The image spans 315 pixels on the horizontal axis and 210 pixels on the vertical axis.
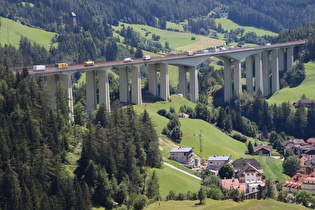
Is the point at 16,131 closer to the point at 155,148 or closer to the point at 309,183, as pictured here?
the point at 155,148

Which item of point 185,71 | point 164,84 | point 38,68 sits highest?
point 38,68

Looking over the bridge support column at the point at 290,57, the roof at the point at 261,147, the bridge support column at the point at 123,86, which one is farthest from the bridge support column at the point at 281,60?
the bridge support column at the point at 123,86

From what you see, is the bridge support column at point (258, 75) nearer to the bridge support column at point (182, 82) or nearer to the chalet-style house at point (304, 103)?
the chalet-style house at point (304, 103)

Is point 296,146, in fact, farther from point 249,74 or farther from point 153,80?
point 249,74

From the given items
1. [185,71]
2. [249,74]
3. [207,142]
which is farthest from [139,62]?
[249,74]

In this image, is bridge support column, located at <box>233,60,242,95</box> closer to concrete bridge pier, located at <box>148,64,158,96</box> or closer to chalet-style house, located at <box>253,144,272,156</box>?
concrete bridge pier, located at <box>148,64,158,96</box>
